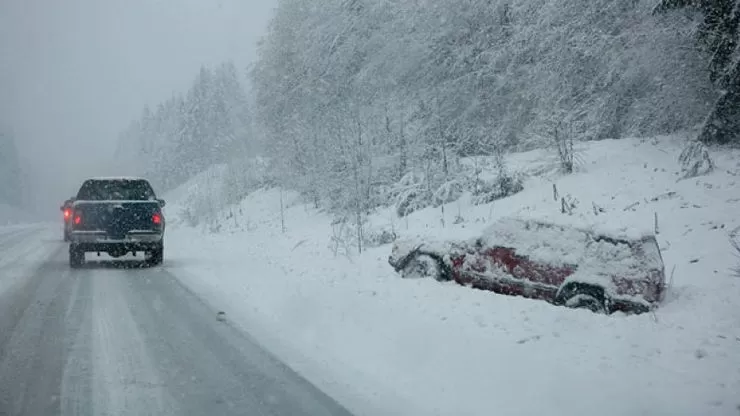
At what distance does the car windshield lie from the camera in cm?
1598

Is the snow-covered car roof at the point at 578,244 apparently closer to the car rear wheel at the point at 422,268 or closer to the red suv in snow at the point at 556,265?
the red suv in snow at the point at 556,265

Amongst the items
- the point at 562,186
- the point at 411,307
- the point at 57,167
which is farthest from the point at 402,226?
the point at 57,167

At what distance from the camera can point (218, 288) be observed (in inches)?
444

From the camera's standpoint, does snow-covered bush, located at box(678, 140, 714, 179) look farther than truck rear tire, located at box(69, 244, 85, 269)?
No

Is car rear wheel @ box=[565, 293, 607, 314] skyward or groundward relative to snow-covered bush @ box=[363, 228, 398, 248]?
groundward

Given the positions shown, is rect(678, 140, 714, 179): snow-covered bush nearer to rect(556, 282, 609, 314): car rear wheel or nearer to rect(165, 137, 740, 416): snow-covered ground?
rect(165, 137, 740, 416): snow-covered ground

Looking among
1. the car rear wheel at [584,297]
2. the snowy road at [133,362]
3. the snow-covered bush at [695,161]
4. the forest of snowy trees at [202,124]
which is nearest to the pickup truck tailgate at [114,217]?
the snowy road at [133,362]

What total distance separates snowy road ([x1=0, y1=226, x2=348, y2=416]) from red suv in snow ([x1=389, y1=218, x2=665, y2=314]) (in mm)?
3962

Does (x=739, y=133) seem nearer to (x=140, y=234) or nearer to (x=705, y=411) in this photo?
(x=705, y=411)

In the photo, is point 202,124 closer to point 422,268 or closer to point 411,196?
point 411,196

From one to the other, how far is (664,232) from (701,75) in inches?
249

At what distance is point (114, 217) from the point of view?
1403 cm

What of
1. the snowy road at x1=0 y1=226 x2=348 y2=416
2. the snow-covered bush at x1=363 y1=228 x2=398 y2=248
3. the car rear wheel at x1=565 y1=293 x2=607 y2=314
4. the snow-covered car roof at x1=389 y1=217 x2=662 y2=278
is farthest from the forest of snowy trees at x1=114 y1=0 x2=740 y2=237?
the car rear wheel at x1=565 y1=293 x2=607 y2=314

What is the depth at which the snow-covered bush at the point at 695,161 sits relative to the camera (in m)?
13.1
